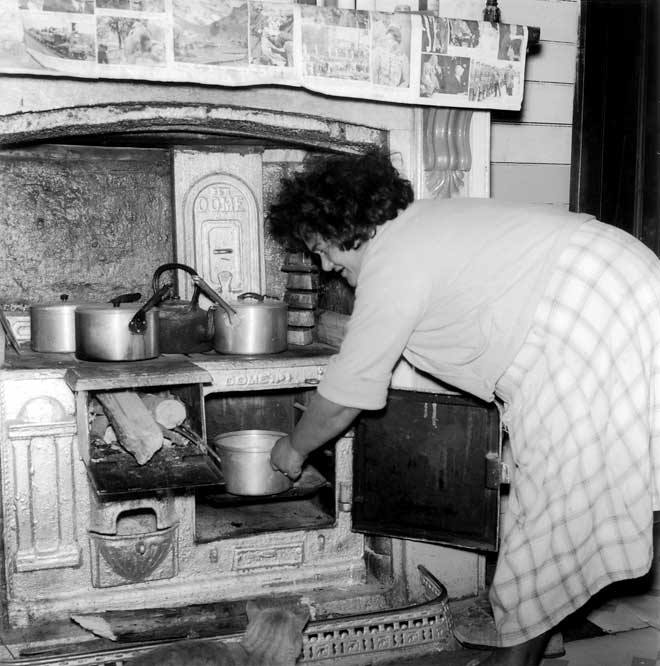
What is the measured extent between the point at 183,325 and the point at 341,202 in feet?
3.37

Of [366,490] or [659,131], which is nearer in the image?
[366,490]

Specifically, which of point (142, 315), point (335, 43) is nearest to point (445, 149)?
point (335, 43)

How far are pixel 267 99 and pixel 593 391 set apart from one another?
1.61 m

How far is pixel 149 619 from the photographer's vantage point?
3.09 metres

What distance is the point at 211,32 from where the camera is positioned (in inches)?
113

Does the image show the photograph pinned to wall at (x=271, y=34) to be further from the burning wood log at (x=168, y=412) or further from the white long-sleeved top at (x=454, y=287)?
the burning wood log at (x=168, y=412)

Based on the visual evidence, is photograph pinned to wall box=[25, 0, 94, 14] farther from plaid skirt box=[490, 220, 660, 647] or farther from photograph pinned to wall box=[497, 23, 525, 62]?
plaid skirt box=[490, 220, 660, 647]

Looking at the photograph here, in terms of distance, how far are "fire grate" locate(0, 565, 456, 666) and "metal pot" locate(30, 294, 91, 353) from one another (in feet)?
3.87

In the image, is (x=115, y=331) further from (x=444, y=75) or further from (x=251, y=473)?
(x=444, y=75)

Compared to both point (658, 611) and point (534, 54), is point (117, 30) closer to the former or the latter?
point (534, 54)

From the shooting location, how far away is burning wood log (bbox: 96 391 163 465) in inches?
107

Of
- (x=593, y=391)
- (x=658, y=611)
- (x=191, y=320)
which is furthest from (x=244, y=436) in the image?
(x=658, y=611)

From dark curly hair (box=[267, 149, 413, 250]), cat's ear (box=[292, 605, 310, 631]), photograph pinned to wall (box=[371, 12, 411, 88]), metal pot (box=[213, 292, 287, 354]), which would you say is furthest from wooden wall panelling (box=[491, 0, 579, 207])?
cat's ear (box=[292, 605, 310, 631])

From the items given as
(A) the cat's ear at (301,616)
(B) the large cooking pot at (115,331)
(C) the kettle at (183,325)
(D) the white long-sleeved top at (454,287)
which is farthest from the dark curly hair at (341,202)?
(A) the cat's ear at (301,616)
